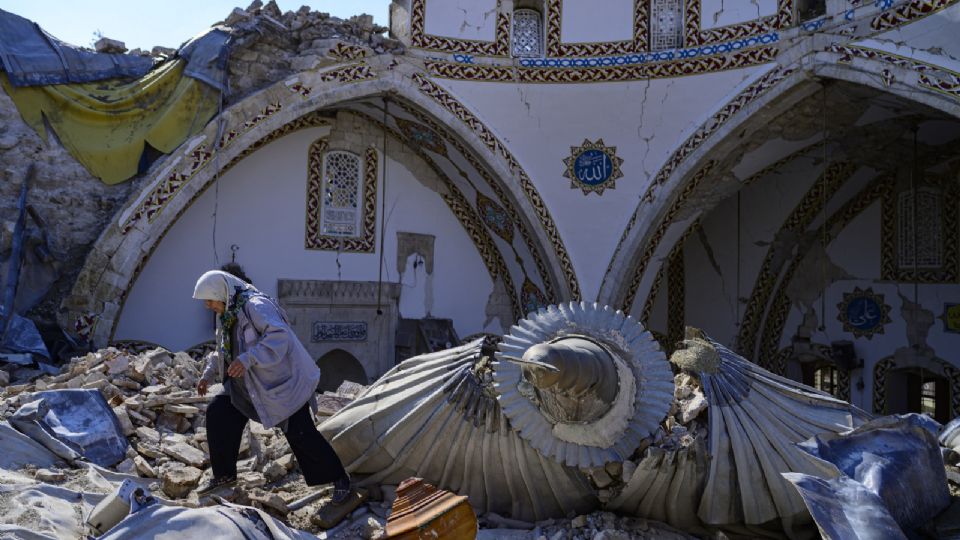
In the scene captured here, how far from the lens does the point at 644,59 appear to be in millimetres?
8047

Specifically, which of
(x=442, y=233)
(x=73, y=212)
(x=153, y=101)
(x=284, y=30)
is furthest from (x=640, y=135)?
(x=73, y=212)

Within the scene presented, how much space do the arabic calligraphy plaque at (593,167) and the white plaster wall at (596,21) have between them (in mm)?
1054

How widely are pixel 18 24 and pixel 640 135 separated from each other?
216 inches

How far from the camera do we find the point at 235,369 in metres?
2.85

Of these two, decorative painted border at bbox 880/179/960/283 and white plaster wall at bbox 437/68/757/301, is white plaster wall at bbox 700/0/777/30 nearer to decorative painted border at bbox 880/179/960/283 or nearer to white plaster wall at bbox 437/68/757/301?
white plaster wall at bbox 437/68/757/301

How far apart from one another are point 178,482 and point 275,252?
5.10 metres

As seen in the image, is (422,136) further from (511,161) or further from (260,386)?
(260,386)

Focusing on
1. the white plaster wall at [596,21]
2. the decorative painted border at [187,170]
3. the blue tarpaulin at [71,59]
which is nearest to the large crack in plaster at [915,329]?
the white plaster wall at [596,21]

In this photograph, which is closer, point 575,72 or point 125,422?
point 125,422

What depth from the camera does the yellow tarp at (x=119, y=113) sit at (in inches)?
247

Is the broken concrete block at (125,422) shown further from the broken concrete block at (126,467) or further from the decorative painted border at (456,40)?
the decorative painted border at (456,40)

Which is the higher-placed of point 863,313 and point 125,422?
point 863,313

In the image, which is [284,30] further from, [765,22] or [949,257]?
[949,257]

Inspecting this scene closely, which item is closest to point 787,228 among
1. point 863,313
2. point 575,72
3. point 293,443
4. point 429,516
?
point 863,313
